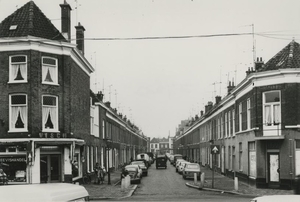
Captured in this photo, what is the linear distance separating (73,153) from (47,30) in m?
8.36

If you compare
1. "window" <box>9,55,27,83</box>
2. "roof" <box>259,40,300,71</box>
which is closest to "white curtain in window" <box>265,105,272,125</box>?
"roof" <box>259,40,300,71</box>

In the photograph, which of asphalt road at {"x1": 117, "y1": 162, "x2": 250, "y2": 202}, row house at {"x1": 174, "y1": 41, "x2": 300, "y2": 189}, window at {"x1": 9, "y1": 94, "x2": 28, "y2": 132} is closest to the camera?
asphalt road at {"x1": 117, "y1": 162, "x2": 250, "y2": 202}

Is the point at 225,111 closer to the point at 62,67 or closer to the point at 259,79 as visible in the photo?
the point at 259,79

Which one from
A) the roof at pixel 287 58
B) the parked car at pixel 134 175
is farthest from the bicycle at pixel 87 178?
the roof at pixel 287 58

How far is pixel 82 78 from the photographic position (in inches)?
1330

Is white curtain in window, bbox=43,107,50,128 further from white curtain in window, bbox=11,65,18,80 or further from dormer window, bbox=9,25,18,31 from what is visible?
dormer window, bbox=9,25,18,31

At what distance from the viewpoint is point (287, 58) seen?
2827 centimetres

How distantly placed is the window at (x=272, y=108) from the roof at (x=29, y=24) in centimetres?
1414

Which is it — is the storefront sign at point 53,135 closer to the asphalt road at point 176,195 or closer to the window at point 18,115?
the window at point 18,115

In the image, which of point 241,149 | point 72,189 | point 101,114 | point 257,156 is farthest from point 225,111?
point 72,189

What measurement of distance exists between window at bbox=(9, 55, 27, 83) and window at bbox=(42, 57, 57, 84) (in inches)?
48.0

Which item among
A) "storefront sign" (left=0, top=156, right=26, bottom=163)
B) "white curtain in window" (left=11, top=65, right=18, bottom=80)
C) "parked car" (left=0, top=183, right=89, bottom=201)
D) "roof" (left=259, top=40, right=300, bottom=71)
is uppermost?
"roof" (left=259, top=40, right=300, bottom=71)

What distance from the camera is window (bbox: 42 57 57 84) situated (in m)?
27.6

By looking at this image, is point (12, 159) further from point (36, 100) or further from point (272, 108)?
point (272, 108)
